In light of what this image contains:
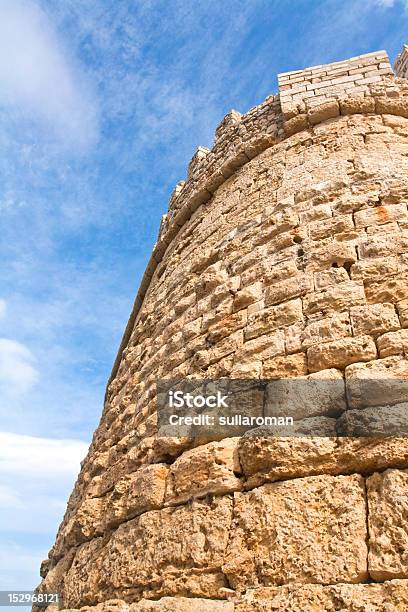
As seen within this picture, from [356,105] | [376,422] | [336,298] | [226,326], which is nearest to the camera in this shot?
[376,422]

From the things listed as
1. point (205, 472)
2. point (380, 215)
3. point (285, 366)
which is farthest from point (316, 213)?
point (205, 472)

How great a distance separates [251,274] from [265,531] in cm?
172

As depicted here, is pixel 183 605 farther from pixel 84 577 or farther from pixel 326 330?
pixel 326 330

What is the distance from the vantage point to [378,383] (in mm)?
2334

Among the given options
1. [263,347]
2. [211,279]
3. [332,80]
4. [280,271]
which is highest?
[332,80]

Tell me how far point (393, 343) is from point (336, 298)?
45cm

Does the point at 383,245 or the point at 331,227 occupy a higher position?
the point at 331,227

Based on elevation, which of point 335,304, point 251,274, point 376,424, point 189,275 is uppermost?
point 189,275

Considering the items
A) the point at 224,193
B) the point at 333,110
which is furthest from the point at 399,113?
the point at 224,193

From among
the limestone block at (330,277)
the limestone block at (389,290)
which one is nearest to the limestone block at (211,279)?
the limestone block at (330,277)

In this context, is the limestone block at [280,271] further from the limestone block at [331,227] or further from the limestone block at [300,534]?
the limestone block at [300,534]

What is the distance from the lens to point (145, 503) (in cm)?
281

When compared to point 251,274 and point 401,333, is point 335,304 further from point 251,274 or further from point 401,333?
point 251,274

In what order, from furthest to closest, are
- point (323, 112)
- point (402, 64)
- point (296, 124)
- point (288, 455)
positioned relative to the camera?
1. point (402, 64)
2. point (296, 124)
3. point (323, 112)
4. point (288, 455)
